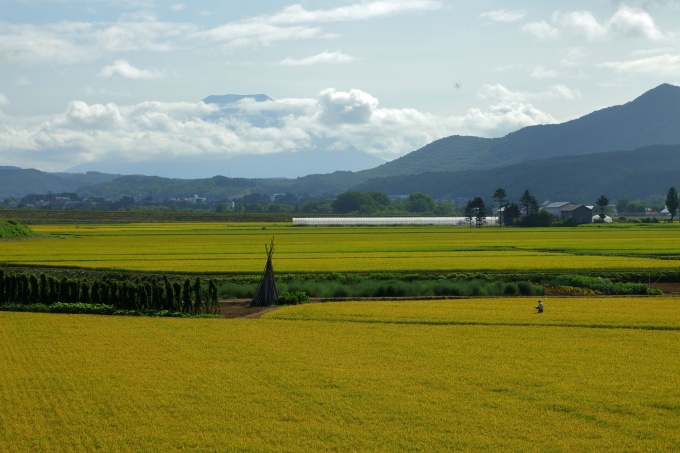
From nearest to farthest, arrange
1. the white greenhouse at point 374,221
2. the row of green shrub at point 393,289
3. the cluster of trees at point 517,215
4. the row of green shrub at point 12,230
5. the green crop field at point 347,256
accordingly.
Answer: the row of green shrub at point 393,289, the green crop field at point 347,256, the row of green shrub at point 12,230, the cluster of trees at point 517,215, the white greenhouse at point 374,221

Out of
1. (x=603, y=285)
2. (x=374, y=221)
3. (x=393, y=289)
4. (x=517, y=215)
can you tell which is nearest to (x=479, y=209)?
(x=517, y=215)

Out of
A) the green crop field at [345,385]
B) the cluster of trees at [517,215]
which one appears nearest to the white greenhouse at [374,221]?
the cluster of trees at [517,215]

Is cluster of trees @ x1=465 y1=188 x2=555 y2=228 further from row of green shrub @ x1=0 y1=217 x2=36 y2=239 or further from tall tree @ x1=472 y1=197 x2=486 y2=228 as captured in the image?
row of green shrub @ x1=0 y1=217 x2=36 y2=239

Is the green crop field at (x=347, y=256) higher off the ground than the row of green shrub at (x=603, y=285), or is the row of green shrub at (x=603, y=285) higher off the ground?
the green crop field at (x=347, y=256)

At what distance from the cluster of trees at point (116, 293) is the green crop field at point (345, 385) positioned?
10.1 ft

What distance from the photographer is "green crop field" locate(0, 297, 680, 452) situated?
11.8 m

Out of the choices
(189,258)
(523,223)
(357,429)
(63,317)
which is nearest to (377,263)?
(189,258)

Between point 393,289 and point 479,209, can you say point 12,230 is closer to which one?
point 393,289

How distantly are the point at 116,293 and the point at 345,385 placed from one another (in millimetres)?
15303

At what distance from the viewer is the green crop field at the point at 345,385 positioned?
11.8 m

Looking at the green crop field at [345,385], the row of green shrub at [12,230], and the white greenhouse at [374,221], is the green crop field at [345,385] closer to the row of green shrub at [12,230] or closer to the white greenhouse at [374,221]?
the row of green shrub at [12,230]

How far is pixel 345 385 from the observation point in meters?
15.0

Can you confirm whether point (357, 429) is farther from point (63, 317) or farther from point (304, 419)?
point (63, 317)

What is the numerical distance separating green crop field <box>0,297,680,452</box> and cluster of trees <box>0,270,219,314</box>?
3085 mm
